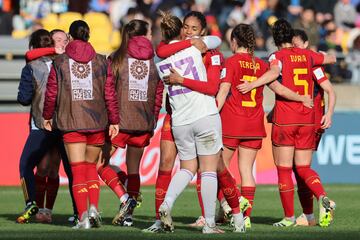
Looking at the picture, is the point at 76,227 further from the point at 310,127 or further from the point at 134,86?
the point at 310,127

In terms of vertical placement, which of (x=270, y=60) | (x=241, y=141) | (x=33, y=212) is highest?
(x=270, y=60)

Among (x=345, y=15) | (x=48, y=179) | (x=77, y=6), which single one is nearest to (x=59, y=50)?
(x=48, y=179)

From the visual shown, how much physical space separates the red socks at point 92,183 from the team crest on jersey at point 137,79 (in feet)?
3.72

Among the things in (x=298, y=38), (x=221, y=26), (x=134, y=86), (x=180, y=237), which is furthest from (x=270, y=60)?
(x=221, y=26)

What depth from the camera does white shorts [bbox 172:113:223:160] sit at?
1162cm

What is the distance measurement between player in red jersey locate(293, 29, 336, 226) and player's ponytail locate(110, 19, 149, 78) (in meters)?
1.78

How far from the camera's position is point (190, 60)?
11.7 m

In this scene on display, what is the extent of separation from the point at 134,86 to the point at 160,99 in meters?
0.35

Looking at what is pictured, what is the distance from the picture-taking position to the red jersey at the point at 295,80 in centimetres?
1312

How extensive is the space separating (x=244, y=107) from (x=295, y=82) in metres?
0.72

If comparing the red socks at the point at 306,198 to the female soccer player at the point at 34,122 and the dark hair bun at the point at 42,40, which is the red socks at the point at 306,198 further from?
the dark hair bun at the point at 42,40

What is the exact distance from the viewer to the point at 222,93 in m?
12.3

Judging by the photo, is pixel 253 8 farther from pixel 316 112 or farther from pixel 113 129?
pixel 113 129

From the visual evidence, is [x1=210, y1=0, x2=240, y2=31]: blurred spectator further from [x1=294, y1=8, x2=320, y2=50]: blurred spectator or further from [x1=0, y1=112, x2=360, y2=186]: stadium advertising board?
[x1=0, y1=112, x2=360, y2=186]: stadium advertising board
